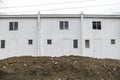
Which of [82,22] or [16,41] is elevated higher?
[82,22]

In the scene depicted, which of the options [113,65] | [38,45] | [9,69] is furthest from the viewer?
[38,45]

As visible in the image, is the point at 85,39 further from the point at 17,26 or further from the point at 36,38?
the point at 17,26

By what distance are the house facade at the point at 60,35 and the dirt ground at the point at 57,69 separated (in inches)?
874

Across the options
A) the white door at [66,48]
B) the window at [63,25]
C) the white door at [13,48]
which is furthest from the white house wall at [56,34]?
the white door at [13,48]

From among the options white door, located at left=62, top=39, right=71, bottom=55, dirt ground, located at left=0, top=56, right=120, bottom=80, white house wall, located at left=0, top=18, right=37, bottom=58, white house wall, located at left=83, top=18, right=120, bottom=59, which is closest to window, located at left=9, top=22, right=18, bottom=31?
white house wall, located at left=0, top=18, right=37, bottom=58

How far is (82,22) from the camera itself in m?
34.2

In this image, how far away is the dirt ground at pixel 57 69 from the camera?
32.7 ft

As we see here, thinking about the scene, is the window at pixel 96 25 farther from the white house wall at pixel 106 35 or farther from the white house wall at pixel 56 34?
the white house wall at pixel 56 34

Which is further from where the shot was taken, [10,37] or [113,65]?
[10,37]

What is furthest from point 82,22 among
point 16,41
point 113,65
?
point 113,65

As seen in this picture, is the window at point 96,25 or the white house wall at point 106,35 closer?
the white house wall at point 106,35

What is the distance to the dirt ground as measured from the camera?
9.95 meters

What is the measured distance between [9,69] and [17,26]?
969 inches

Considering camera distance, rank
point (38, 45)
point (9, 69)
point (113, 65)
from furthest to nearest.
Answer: point (38, 45), point (113, 65), point (9, 69)
